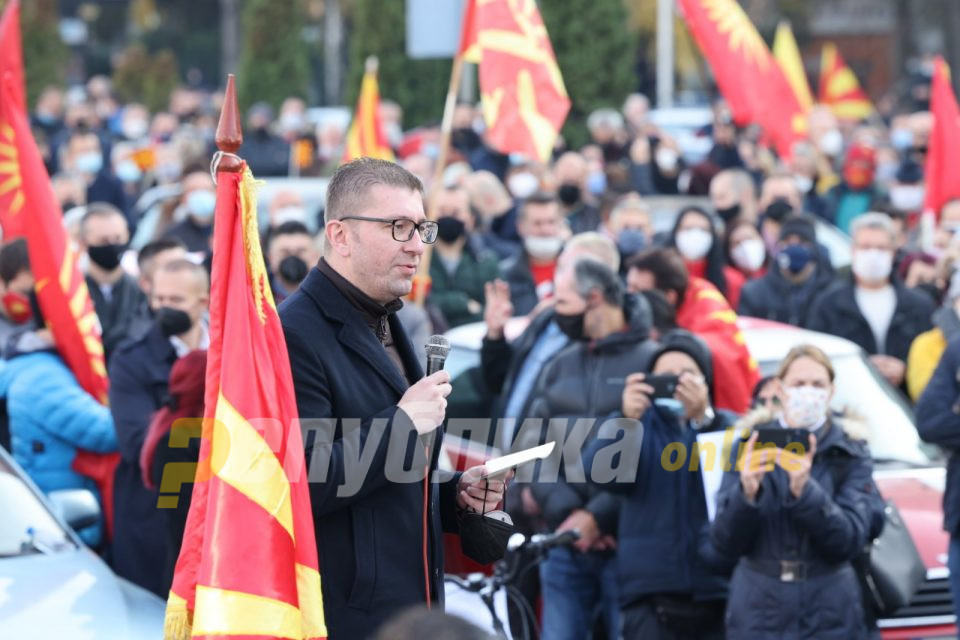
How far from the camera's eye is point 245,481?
4281 mm

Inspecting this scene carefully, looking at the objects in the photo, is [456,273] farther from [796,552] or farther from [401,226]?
[401,226]

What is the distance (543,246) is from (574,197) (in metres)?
3.37

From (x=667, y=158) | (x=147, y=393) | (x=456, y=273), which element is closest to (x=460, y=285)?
(x=456, y=273)

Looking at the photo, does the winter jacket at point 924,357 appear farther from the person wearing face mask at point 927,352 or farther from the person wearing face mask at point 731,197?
the person wearing face mask at point 731,197

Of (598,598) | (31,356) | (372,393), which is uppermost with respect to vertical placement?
(372,393)

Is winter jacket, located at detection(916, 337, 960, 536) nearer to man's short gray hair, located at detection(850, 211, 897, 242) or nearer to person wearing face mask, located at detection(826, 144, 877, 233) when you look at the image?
man's short gray hair, located at detection(850, 211, 897, 242)

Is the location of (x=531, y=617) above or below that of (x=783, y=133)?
below

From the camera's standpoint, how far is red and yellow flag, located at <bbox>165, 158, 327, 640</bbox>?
13.7ft

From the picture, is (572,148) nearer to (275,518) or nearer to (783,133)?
(783,133)

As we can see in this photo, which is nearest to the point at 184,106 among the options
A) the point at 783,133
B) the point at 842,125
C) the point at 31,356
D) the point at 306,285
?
the point at 842,125

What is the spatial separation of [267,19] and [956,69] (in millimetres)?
16836

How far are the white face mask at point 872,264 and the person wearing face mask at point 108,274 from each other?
13.3ft

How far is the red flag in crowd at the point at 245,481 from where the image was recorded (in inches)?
165

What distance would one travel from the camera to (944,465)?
8.24 m
